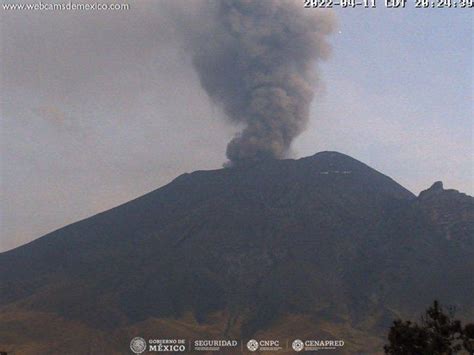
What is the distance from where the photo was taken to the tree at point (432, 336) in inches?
1139

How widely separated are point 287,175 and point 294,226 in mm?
22817

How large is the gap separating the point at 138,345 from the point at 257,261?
4335 centimetres

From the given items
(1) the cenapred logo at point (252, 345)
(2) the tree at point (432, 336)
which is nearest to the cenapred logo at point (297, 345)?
(1) the cenapred logo at point (252, 345)

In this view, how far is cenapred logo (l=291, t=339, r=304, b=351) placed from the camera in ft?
391

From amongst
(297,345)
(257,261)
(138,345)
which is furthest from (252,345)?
(257,261)

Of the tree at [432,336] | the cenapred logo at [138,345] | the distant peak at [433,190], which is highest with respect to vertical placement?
the distant peak at [433,190]

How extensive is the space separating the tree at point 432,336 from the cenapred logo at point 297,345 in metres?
→ 90.2

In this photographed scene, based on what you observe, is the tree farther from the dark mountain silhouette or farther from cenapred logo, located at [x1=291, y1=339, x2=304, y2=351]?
the dark mountain silhouette

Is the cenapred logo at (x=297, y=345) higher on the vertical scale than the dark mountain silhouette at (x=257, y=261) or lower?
lower

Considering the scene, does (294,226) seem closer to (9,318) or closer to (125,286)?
(125,286)

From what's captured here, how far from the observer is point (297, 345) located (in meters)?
121

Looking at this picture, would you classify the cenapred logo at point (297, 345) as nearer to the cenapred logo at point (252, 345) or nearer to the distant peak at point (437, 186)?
the cenapred logo at point (252, 345)

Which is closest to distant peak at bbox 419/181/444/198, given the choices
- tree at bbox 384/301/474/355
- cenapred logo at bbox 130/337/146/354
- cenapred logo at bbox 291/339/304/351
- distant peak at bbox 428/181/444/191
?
distant peak at bbox 428/181/444/191

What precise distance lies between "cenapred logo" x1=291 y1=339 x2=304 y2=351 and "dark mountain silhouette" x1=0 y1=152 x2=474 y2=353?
142 inches
